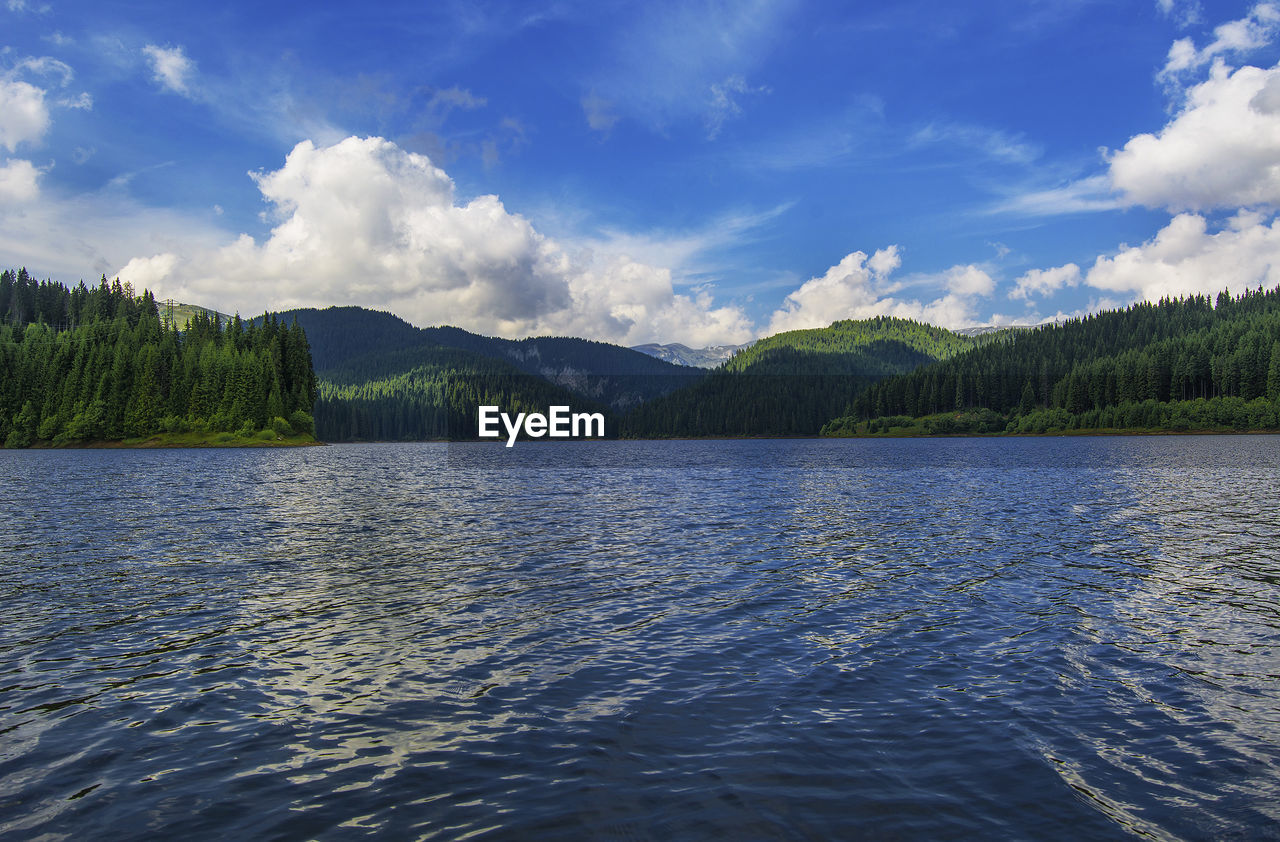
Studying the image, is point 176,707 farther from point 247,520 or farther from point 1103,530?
point 1103,530

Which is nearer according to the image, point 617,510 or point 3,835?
point 3,835

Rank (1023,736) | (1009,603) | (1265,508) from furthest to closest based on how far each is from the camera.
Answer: (1265,508), (1009,603), (1023,736)

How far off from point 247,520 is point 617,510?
1031 inches

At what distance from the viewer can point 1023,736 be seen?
46.9ft

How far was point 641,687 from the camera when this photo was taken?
1706 cm

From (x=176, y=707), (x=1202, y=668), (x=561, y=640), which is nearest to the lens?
(x=176, y=707)

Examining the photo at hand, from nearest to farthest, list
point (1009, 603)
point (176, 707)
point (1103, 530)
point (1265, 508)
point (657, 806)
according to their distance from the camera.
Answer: point (657, 806) → point (176, 707) → point (1009, 603) → point (1103, 530) → point (1265, 508)

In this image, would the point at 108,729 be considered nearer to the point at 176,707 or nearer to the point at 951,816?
the point at 176,707

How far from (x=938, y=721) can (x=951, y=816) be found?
3.94 metres

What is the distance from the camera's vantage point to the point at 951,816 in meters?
11.3

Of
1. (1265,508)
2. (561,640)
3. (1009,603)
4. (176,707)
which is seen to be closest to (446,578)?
(561,640)

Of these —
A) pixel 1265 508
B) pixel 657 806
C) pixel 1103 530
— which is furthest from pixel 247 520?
pixel 1265 508

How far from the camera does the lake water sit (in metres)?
11.6

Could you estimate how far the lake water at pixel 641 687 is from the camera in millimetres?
11578
